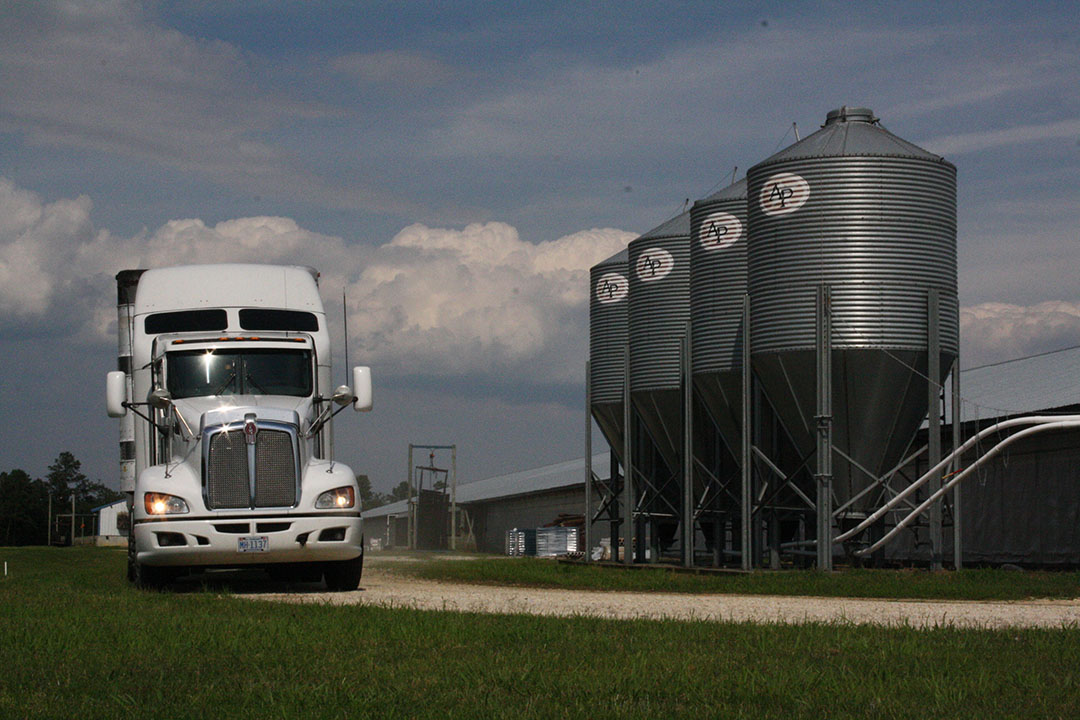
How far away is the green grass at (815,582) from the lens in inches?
720

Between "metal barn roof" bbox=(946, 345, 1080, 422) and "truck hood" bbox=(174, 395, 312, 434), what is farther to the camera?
"metal barn roof" bbox=(946, 345, 1080, 422)

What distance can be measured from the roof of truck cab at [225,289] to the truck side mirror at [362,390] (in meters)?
1.27

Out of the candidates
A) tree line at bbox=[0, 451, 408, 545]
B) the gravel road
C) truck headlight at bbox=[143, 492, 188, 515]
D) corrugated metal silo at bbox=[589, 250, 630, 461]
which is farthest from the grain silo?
tree line at bbox=[0, 451, 408, 545]

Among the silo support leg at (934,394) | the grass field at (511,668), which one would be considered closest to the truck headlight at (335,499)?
the grass field at (511,668)

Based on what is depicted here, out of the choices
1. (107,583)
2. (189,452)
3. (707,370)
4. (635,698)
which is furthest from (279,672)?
(707,370)

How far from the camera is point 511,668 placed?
301 inches

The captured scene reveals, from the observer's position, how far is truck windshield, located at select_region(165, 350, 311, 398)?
1686 centimetres

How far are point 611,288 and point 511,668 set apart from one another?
88.8 ft

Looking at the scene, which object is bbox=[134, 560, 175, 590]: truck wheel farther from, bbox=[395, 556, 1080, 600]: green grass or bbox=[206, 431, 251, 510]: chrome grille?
bbox=[395, 556, 1080, 600]: green grass

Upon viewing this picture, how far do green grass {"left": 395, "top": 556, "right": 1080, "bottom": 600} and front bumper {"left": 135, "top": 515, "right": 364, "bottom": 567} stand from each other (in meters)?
5.71

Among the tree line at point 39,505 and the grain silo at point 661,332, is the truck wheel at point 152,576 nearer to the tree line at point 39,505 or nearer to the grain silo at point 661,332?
the grain silo at point 661,332

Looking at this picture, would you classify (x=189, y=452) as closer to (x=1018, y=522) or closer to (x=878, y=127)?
(x=878, y=127)

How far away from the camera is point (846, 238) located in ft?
76.1

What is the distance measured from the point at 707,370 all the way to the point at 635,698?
2065cm
